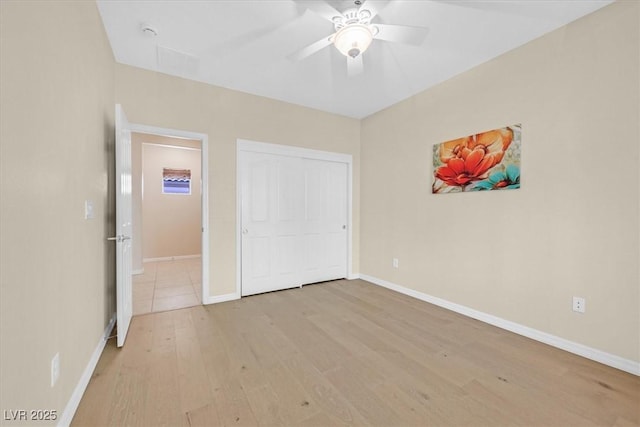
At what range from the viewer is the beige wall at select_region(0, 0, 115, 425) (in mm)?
961

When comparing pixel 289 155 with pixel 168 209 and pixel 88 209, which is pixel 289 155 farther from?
pixel 168 209

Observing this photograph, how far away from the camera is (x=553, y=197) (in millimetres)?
2291

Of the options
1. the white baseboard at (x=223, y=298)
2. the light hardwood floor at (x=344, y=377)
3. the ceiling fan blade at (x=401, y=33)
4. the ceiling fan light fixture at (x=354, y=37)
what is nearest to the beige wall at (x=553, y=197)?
the light hardwood floor at (x=344, y=377)

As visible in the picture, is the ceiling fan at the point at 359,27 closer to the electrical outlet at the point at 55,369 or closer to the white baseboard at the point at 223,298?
the electrical outlet at the point at 55,369

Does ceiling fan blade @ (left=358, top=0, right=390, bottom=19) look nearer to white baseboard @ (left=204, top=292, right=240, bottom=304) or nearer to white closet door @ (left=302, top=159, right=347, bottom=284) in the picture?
white closet door @ (left=302, top=159, right=347, bottom=284)

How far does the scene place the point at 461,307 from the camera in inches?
117

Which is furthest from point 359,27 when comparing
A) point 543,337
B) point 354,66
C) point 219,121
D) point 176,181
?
point 176,181

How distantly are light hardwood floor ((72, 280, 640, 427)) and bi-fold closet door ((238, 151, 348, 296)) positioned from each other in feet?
3.19

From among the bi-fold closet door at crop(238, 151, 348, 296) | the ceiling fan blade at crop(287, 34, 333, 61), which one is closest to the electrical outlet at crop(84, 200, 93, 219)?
the bi-fold closet door at crop(238, 151, 348, 296)

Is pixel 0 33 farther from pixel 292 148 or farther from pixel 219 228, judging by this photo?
pixel 292 148

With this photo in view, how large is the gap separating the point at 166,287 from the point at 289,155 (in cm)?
269

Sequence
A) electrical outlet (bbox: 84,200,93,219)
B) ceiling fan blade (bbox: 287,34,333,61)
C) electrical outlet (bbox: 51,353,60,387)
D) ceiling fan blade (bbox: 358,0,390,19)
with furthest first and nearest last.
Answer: ceiling fan blade (bbox: 287,34,333,61), ceiling fan blade (bbox: 358,0,390,19), electrical outlet (bbox: 84,200,93,219), electrical outlet (bbox: 51,353,60,387)

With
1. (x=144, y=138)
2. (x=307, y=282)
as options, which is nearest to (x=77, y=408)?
(x=307, y=282)

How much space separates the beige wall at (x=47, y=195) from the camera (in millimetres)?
961
